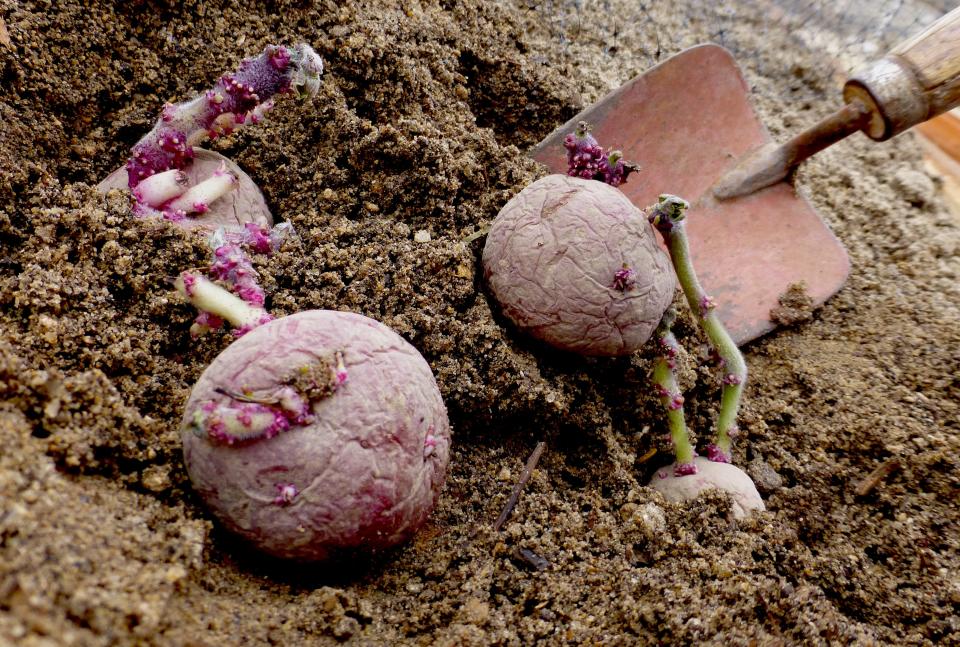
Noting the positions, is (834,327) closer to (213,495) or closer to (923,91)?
(923,91)

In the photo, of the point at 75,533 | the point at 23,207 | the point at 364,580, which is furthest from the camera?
the point at 23,207

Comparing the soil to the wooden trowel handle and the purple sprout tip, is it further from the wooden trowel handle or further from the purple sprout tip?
the wooden trowel handle

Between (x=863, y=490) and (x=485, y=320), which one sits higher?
(x=485, y=320)

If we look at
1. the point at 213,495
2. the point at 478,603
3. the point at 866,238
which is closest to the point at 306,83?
the point at 213,495

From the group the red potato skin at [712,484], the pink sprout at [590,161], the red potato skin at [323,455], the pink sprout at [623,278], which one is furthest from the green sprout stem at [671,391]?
the red potato skin at [323,455]

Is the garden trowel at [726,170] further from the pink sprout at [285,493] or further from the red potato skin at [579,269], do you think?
the pink sprout at [285,493]

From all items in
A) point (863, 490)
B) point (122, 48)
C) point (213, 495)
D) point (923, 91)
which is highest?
point (923, 91)
